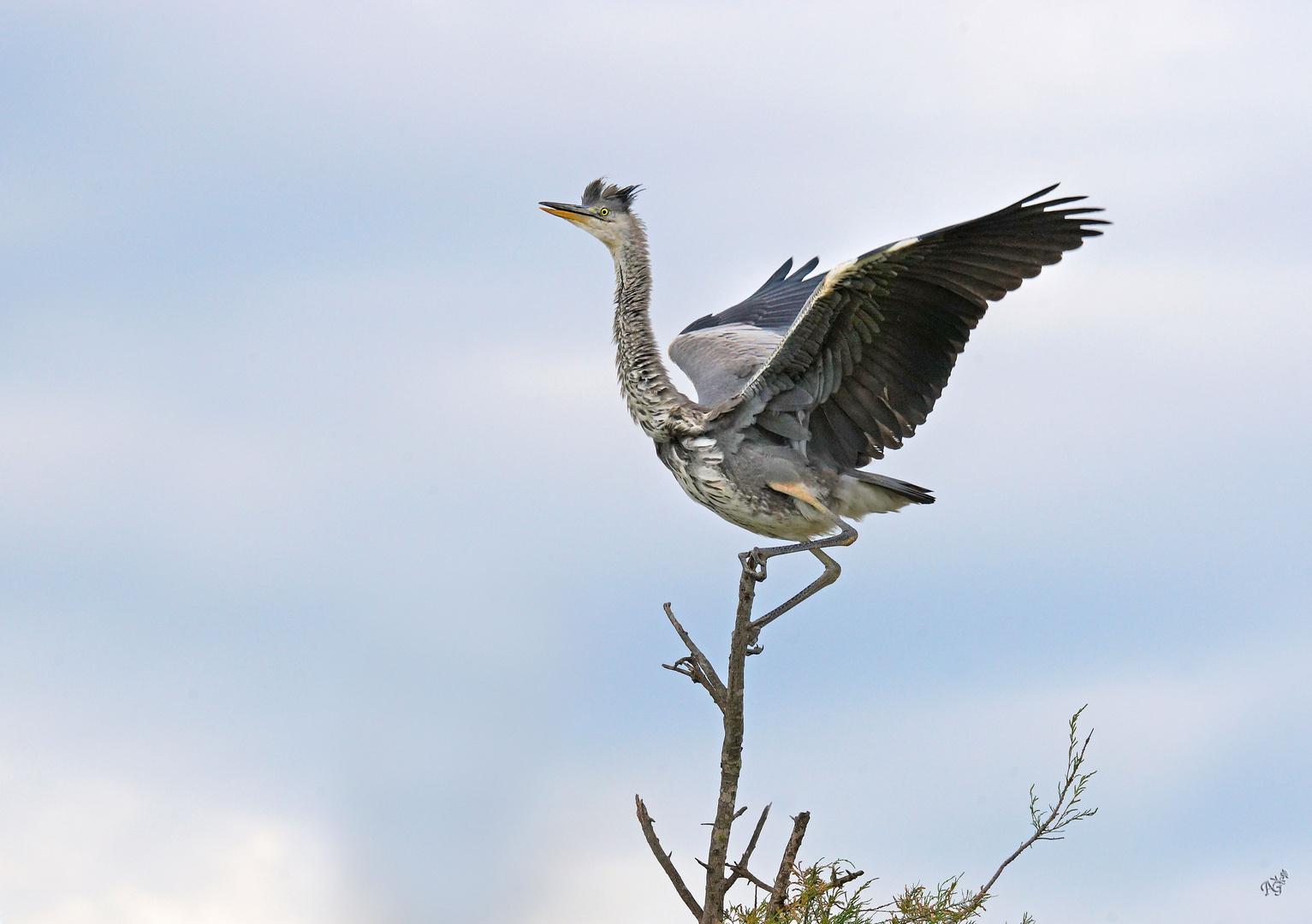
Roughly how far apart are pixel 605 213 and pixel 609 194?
0.60 feet

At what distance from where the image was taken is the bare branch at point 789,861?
8273 millimetres

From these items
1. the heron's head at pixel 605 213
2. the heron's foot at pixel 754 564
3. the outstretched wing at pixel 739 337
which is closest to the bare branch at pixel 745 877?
the heron's foot at pixel 754 564

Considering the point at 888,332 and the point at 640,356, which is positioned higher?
the point at 640,356

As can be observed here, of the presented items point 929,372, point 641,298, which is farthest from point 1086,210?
point 641,298

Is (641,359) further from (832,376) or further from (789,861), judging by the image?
(789,861)

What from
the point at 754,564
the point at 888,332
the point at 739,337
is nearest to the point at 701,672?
the point at 754,564

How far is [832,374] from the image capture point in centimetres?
913

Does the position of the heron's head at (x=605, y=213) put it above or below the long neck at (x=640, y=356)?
above

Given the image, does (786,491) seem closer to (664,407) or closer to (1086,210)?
(664,407)

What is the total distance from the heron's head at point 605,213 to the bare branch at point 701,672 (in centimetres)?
346

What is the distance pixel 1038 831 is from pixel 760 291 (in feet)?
21.0

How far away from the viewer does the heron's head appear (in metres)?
10.8

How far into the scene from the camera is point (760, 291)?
45.0 ft

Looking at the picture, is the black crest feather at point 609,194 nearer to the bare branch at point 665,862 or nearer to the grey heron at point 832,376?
the grey heron at point 832,376
